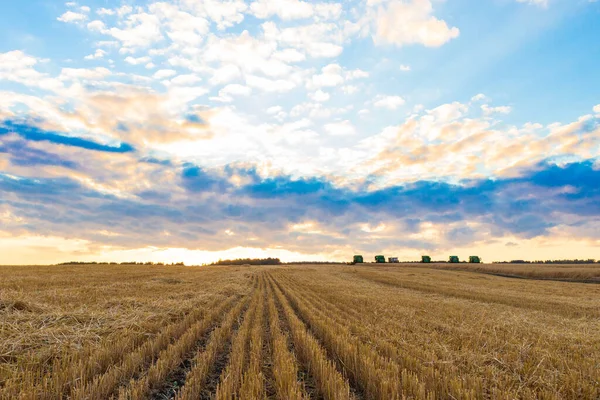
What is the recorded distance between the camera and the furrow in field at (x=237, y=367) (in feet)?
15.6

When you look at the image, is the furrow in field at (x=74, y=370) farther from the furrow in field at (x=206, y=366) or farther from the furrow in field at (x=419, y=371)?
the furrow in field at (x=419, y=371)

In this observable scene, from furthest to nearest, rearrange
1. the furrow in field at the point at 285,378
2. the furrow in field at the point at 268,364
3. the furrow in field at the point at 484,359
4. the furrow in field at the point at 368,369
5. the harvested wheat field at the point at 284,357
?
1. the furrow in field at the point at 268,364
2. the furrow in field at the point at 484,359
3. the harvested wheat field at the point at 284,357
4. the furrow in field at the point at 368,369
5. the furrow in field at the point at 285,378

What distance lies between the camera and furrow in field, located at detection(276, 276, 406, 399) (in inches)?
191

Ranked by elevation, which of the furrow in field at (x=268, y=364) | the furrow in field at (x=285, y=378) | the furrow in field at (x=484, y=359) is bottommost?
the furrow in field at (x=268, y=364)

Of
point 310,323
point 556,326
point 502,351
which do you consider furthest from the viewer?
point 556,326

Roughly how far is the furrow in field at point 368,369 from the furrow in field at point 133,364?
3530mm

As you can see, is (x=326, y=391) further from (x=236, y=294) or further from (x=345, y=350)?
(x=236, y=294)

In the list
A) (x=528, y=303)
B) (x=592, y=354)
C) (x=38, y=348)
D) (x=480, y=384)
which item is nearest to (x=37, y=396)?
(x=38, y=348)

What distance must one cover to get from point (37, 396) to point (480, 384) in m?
6.44

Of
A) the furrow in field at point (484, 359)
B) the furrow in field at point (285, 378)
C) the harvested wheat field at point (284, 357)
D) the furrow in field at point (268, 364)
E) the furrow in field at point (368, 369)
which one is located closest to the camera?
the furrow in field at point (285, 378)

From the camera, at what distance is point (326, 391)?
5113 mm

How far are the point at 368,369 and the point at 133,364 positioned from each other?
13.7ft

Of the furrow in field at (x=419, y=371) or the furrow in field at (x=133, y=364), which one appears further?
the furrow in field at (x=419, y=371)

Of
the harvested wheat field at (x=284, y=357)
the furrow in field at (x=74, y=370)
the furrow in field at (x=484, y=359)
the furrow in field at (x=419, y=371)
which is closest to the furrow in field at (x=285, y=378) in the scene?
the harvested wheat field at (x=284, y=357)
